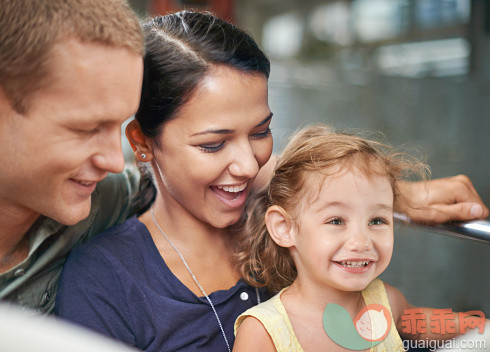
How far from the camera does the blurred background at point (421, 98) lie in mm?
3037

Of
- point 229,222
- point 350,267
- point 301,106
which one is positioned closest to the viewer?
point 350,267

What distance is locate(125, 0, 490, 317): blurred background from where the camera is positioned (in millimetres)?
3037

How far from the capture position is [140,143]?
1.15 meters

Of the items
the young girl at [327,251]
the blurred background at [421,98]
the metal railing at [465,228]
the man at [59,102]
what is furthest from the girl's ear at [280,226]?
the blurred background at [421,98]

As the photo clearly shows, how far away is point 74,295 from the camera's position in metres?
1.00

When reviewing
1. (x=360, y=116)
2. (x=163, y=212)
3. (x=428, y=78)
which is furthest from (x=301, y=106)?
(x=163, y=212)

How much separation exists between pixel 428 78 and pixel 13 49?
9.39 feet

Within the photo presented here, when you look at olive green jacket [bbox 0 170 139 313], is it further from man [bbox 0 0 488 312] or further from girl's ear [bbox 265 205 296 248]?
girl's ear [bbox 265 205 296 248]

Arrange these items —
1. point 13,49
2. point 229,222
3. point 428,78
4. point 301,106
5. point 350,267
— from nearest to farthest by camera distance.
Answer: point 13,49, point 350,267, point 229,222, point 301,106, point 428,78

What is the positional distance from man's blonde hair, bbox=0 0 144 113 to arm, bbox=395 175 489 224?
76 centimetres

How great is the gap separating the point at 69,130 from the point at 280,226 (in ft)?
1.60

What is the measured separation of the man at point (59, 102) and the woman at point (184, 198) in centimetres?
15

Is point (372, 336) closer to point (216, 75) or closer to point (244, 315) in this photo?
point (244, 315)

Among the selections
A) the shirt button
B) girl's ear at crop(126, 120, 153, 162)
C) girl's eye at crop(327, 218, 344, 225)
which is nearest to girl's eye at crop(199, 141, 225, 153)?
girl's ear at crop(126, 120, 153, 162)
